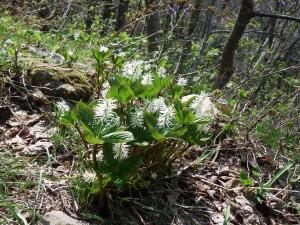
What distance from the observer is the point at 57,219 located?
61.4 inches

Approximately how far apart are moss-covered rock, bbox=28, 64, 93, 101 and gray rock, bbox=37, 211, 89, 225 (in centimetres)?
124

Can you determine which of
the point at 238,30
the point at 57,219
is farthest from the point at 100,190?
the point at 238,30

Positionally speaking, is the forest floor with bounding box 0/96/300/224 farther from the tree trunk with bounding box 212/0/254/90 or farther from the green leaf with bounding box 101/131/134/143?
the tree trunk with bounding box 212/0/254/90

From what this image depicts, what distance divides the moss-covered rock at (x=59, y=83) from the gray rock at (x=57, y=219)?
1241 mm

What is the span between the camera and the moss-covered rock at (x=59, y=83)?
265cm

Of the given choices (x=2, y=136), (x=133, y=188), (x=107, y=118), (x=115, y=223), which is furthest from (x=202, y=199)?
(x=2, y=136)

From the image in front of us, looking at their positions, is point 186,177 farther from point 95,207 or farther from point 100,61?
point 100,61

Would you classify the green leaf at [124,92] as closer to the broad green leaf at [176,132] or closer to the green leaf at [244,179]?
the broad green leaf at [176,132]

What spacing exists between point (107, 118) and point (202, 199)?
968 mm

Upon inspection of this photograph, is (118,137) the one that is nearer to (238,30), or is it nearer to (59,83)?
(59,83)

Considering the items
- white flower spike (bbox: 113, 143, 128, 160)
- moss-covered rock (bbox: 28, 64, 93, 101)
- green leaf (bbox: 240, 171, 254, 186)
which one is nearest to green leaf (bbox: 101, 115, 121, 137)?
white flower spike (bbox: 113, 143, 128, 160)

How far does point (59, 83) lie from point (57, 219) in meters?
1.39

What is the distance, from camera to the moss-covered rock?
265 centimetres

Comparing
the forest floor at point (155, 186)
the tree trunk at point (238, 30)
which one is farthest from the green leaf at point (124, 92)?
the tree trunk at point (238, 30)
